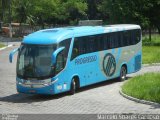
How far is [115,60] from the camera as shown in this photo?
81.6 feet

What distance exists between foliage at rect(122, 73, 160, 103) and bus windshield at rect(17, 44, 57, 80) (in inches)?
131

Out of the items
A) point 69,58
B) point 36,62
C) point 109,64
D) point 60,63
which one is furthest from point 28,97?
point 109,64

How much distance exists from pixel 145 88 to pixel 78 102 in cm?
292

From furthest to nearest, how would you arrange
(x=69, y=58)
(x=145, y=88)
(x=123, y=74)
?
(x=123, y=74) → (x=69, y=58) → (x=145, y=88)

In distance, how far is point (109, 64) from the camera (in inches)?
961

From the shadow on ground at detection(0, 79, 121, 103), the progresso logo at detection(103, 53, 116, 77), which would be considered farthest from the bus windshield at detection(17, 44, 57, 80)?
the progresso logo at detection(103, 53, 116, 77)

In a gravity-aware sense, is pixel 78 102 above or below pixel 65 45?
below

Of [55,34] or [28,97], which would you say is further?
[28,97]

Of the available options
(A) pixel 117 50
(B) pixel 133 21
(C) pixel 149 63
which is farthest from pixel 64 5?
(A) pixel 117 50

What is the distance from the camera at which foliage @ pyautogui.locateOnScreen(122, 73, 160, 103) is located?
1842 cm

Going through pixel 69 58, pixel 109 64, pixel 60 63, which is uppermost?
pixel 69 58

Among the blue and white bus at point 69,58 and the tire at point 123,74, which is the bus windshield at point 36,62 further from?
the tire at point 123,74

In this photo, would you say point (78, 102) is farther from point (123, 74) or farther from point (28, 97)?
point (123, 74)

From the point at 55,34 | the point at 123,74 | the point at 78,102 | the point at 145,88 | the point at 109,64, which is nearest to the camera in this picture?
the point at 78,102
